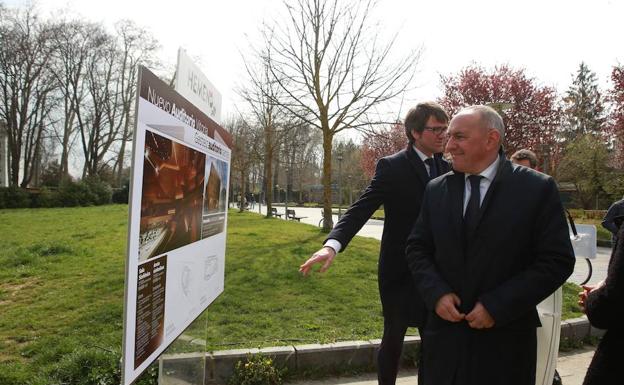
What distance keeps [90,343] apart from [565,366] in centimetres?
466

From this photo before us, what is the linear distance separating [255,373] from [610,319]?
108 inches

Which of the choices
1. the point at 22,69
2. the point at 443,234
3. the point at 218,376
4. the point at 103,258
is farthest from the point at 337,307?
the point at 22,69

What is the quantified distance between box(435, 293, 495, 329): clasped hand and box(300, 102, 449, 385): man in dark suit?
84cm

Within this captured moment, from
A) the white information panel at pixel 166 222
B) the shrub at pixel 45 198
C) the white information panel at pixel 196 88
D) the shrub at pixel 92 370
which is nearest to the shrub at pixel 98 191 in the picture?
the shrub at pixel 45 198

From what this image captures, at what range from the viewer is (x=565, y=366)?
15.2 feet

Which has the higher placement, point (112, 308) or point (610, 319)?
point (610, 319)

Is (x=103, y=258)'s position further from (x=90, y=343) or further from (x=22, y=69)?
(x=22, y=69)

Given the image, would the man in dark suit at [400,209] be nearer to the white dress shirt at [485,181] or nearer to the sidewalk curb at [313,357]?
the white dress shirt at [485,181]

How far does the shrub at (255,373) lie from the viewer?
12.5 feet

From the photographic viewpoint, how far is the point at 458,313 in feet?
6.79

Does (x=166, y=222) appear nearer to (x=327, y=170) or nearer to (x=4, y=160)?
(x=327, y=170)

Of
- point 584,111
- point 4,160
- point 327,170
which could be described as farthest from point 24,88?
point 584,111

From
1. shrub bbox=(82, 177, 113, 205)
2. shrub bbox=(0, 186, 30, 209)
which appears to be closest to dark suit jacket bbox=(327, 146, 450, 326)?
shrub bbox=(0, 186, 30, 209)

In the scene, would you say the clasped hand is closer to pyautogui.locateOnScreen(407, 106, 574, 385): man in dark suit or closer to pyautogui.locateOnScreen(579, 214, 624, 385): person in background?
pyautogui.locateOnScreen(407, 106, 574, 385): man in dark suit
